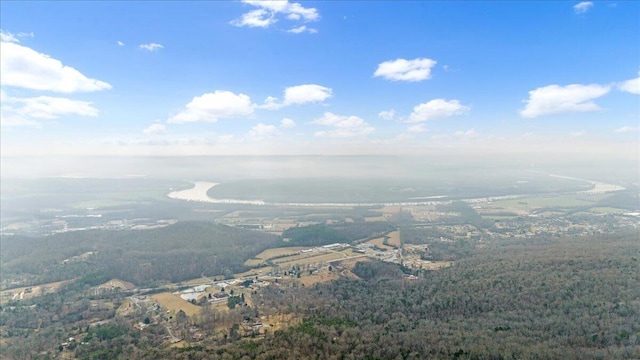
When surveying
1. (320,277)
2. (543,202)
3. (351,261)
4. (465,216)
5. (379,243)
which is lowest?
(320,277)

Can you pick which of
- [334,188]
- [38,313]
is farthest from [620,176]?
[38,313]

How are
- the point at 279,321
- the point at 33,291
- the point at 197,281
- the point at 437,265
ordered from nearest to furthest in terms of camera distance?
the point at 279,321 < the point at 33,291 < the point at 197,281 < the point at 437,265

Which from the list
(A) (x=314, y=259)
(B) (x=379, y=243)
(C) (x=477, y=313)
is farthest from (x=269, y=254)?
(C) (x=477, y=313)

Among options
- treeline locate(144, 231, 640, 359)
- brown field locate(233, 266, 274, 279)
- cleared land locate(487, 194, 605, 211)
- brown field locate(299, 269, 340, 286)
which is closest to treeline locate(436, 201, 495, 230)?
cleared land locate(487, 194, 605, 211)

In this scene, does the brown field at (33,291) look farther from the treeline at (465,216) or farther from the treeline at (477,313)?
the treeline at (465,216)

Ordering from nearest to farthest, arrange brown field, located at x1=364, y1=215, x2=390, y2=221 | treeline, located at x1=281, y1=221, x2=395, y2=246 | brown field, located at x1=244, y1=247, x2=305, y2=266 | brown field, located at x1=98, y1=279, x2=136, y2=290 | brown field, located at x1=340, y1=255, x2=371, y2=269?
brown field, located at x1=98, y1=279, x2=136, y2=290 → brown field, located at x1=340, y1=255, x2=371, y2=269 → brown field, located at x1=244, y1=247, x2=305, y2=266 → treeline, located at x1=281, y1=221, x2=395, y2=246 → brown field, located at x1=364, y1=215, x2=390, y2=221

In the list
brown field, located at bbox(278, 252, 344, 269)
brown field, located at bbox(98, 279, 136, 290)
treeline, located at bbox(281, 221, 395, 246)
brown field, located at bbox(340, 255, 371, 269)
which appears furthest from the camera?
treeline, located at bbox(281, 221, 395, 246)

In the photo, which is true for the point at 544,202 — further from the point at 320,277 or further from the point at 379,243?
the point at 320,277

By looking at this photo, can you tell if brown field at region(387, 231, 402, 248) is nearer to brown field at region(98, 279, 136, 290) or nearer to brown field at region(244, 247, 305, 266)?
brown field at region(244, 247, 305, 266)
